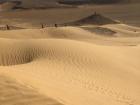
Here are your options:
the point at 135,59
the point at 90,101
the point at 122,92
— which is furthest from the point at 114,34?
the point at 90,101

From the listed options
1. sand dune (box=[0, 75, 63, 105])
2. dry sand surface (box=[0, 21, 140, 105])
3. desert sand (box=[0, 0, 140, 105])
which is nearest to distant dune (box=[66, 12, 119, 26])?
dry sand surface (box=[0, 21, 140, 105])

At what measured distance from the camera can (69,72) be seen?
12.5 metres

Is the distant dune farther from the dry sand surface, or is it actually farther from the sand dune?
the sand dune

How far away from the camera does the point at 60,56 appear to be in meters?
14.6

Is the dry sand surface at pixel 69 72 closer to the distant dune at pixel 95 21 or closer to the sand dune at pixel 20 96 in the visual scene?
the sand dune at pixel 20 96

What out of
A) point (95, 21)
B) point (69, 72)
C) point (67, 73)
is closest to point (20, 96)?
point (67, 73)

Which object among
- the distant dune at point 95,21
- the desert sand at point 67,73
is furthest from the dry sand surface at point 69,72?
the distant dune at point 95,21

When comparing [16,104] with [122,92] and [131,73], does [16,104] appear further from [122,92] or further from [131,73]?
[131,73]

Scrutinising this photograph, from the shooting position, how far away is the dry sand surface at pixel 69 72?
6.98m

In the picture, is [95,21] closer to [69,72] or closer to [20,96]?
[69,72]

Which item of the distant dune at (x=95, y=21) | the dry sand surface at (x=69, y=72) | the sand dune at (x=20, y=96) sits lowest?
the distant dune at (x=95, y=21)

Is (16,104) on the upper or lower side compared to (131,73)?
upper

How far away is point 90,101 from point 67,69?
17.3 feet

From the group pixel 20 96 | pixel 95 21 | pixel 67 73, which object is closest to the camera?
pixel 20 96
